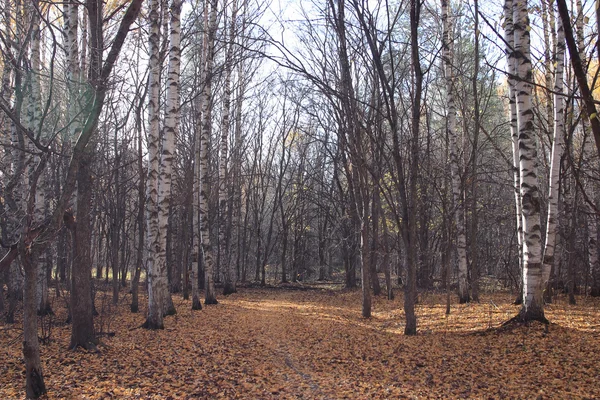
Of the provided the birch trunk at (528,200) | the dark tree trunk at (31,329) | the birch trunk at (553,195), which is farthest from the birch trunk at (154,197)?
the birch trunk at (553,195)

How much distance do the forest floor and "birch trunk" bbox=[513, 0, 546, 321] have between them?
422mm

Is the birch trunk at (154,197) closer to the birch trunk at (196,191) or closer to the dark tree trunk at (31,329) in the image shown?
the birch trunk at (196,191)

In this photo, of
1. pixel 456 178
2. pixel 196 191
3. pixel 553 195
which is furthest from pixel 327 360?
pixel 196 191

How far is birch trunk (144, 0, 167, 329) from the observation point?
8758mm

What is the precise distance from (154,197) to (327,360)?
5.00 metres

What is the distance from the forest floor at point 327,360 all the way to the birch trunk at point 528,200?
1.38 feet

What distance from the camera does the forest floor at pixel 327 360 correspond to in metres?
4.98

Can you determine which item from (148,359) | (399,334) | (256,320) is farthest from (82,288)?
(399,334)

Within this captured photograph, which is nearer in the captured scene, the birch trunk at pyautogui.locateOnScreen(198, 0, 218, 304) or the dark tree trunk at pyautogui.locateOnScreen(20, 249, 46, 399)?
the dark tree trunk at pyautogui.locateOnScreen(20, 249, 46, 399)

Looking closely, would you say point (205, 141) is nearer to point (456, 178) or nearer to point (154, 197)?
point (154, 197)

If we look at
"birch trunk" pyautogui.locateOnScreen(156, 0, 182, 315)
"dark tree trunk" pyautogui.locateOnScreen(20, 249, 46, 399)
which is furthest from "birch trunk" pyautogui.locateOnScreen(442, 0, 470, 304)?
"dark tree trunk" pyautogui.locateOnScreen(20, 249, 46, 399)

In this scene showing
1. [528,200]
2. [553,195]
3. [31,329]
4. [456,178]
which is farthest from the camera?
[456,178]

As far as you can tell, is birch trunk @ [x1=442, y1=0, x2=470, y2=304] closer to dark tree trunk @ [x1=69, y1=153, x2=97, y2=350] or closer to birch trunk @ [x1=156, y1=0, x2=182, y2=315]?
birch trunk @ [x1=156, y1=0, x2=182, y2=315]

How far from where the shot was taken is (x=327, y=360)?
6.64 metres
